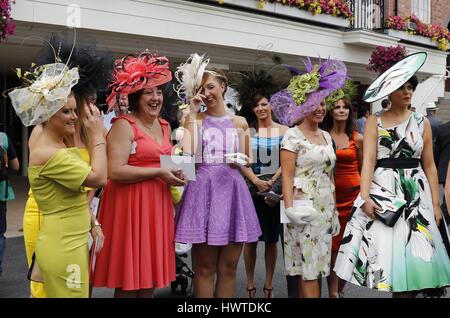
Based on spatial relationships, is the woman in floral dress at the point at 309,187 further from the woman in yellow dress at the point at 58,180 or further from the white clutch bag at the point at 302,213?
the woman in yellow dress at the point at 58,180

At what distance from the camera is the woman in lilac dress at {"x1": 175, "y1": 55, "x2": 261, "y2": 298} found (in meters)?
3.73

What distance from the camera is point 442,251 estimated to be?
369 centimetres

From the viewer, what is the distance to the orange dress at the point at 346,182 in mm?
4648

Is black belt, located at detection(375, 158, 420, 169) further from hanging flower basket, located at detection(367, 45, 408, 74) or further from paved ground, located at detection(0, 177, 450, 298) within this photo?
hanging flower basket, located at detection(367, 45, 408, 74)

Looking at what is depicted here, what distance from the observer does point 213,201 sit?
3773 millimetres

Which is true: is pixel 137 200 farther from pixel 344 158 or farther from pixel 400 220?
pixel 344 158

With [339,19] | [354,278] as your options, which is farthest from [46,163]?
[339,19]

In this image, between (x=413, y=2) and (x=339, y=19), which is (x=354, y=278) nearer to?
(x=339, y=19)

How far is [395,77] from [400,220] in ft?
A: 3.34

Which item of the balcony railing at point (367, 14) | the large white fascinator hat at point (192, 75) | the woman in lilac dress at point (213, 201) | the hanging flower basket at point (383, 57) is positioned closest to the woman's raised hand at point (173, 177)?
the woman in lilac dress at point (213, 201)

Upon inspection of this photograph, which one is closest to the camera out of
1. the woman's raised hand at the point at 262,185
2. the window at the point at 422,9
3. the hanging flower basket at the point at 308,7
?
the woman's raised hand at the point at 262,185

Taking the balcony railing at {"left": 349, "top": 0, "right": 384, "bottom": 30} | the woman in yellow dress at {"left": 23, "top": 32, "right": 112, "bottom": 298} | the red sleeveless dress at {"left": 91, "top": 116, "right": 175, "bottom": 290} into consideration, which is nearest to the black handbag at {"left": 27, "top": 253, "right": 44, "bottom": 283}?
the woman in yellow dress at {"left": 23, "top": 32, "right": 112, "bottom": 298}

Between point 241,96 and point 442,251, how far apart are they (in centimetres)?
228

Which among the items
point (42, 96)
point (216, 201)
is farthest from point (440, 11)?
point (42, 96)
